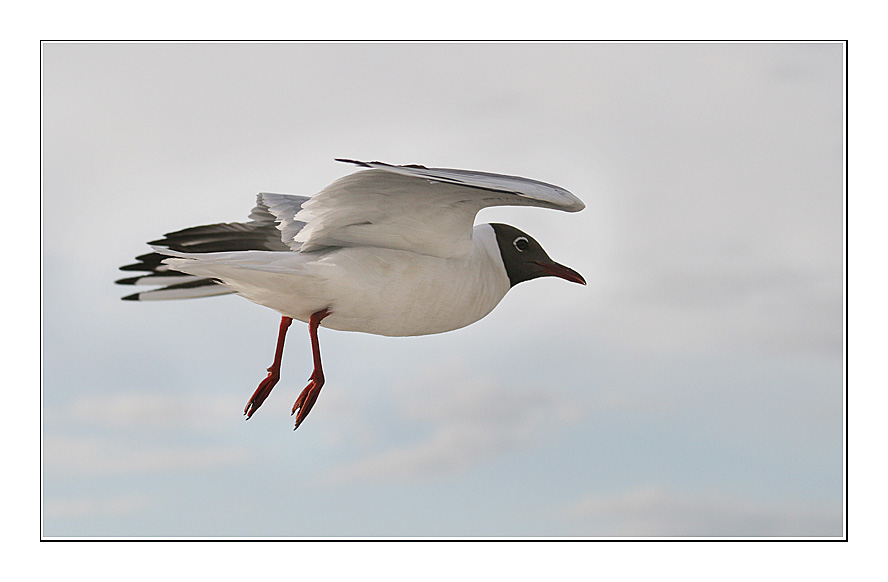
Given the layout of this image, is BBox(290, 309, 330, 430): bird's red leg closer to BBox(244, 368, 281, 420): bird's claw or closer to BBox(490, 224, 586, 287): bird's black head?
BBox(244, 368, 281, 420): bird's claw

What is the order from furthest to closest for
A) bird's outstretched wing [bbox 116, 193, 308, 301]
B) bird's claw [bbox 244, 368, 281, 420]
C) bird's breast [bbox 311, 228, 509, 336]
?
bird's outstretched wing [bbox 116, 193, 308, 301] < bird's claw [bbox 244, 368, 281, 420] < bird's breast [bbox 311, 228, 509, 336]

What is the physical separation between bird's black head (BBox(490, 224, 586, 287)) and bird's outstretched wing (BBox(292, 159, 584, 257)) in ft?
0.88

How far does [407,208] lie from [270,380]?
2.45 ft

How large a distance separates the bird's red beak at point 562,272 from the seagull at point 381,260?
0.29 feet

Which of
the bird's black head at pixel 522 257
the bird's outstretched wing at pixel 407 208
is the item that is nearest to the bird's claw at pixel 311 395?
the bird's outstretched wing at pixel 407 208

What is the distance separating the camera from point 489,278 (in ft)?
10.8

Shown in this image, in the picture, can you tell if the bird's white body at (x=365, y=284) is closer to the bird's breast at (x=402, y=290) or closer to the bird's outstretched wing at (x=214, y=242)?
the bird's breast at (x=402, y=290)

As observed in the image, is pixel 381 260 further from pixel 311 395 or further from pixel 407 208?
pixel 311 395

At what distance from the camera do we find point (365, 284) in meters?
3.02

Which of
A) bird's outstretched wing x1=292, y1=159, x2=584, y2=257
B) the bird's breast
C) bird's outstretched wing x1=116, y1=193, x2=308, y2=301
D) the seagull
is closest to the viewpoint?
bird's outstretched wing x1=292, y1=159, x2=584, y2=257

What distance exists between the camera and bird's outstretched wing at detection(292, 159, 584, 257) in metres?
2.68

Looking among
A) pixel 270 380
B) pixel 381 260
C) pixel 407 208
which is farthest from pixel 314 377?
pixel 407 208

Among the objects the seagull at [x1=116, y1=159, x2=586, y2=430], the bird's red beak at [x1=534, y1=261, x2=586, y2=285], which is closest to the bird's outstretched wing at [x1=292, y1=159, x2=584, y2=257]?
the seagull at [x1=116, y1=159, x2=586, y2=430]
